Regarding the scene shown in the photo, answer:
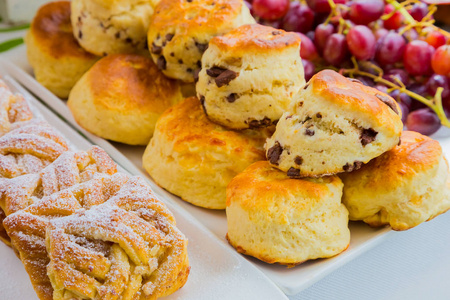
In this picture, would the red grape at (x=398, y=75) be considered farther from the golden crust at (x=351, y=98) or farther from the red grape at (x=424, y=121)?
the golden crust at (x=351, y=98)

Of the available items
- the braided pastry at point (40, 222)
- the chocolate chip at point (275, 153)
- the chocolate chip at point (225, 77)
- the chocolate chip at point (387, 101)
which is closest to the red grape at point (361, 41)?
the chocolate chip at point (387, 101)

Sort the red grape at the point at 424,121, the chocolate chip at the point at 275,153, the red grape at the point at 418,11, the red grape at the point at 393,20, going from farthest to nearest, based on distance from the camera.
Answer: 1. the red grape at the point at 418,11
2. the red grape at the point at 393,20
3. the red grape at the point at 424,121
4. the chocolate chip at the point at 275,153

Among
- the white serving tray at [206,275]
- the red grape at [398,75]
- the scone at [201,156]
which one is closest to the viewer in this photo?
the white serving tray at [206,275]

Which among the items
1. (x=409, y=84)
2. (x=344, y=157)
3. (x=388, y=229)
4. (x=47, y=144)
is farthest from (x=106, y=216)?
(x=409, y=84)

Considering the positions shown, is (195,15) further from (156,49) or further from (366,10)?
(366,10)

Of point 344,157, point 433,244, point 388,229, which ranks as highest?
point 344,157

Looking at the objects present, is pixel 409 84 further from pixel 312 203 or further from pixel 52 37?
pixel 52 37

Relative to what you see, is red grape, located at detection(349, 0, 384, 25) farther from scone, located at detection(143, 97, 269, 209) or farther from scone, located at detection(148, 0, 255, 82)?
scone, located at detection(143, 97, 269, 209)
